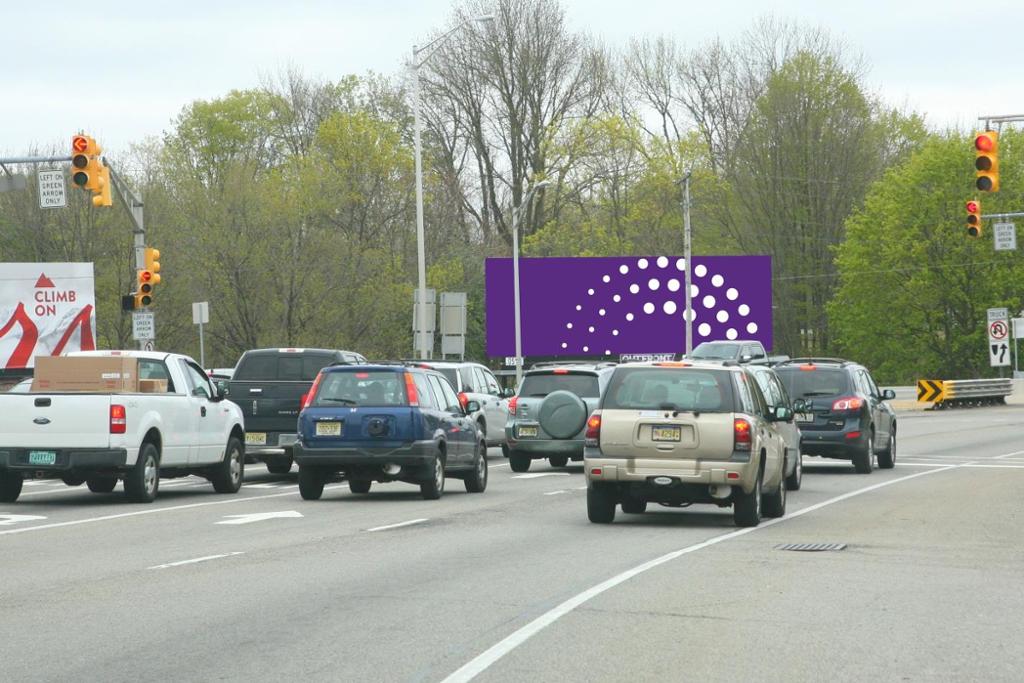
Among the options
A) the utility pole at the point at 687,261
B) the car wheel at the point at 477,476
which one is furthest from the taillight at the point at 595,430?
the utility pole at the point at 687,261

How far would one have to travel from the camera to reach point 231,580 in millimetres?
12852

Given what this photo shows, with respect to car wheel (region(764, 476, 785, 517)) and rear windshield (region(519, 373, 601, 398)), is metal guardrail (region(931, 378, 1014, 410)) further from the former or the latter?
car wheel (region(764, 476, 785, 517))

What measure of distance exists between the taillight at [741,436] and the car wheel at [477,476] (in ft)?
22.8

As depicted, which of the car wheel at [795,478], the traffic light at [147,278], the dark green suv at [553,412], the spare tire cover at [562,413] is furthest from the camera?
the traffic light at [147,278]

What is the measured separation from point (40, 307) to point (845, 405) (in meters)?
20.9

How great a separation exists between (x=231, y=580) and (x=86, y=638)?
2.95 metres

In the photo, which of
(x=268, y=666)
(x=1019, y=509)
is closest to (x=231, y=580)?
(x=268, y=666)

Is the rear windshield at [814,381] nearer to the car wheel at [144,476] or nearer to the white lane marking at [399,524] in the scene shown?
the white lane marking at [399,524]

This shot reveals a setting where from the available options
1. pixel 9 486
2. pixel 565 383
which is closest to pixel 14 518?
pixel 9 486

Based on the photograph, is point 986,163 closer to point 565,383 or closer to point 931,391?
point 565,383

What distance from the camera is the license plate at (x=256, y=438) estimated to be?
2609 cm

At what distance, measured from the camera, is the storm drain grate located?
1530 cm

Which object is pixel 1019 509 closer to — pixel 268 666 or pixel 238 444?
pixel 238 444

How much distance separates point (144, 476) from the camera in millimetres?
21422
